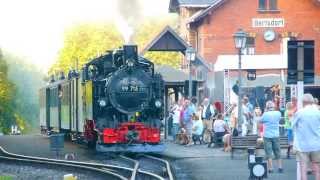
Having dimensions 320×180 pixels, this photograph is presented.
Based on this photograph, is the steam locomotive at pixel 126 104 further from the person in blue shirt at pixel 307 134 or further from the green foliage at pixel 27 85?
the green foliage at pixel 27 85

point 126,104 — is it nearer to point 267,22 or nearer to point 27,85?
point 267,22

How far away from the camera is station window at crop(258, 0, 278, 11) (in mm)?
50656

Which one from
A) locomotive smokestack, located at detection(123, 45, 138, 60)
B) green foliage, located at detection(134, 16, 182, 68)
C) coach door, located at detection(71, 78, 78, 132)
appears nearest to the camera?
locomotive smokestack, located at detection(123, 45, 138, 60)

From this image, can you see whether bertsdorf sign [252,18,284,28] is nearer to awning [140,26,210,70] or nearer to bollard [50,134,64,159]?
awning [140,26,210,70]

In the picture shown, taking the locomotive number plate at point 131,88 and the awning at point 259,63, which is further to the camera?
the awning at point 259,63

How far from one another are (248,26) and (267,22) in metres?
1.12

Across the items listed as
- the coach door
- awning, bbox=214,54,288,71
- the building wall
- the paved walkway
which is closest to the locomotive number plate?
the paved walkway

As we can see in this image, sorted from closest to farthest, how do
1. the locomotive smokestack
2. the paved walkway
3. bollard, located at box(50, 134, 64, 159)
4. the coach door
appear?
the paved walkway → the locomotive smokestack → bollard, located at box(50, 134, 64, 159) → the coach door

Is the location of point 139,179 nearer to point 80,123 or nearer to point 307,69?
point 307,69

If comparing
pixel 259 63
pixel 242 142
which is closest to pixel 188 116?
pixel 259 63

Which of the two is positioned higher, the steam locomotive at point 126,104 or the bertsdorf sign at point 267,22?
the bertsdorf sign at point 267,22

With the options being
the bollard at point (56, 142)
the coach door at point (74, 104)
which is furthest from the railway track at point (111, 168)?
the coach door at point (74, 104)

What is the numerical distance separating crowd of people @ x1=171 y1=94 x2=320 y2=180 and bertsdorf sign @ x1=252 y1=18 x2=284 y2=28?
18009 millimetres

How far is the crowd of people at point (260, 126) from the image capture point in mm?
14367
